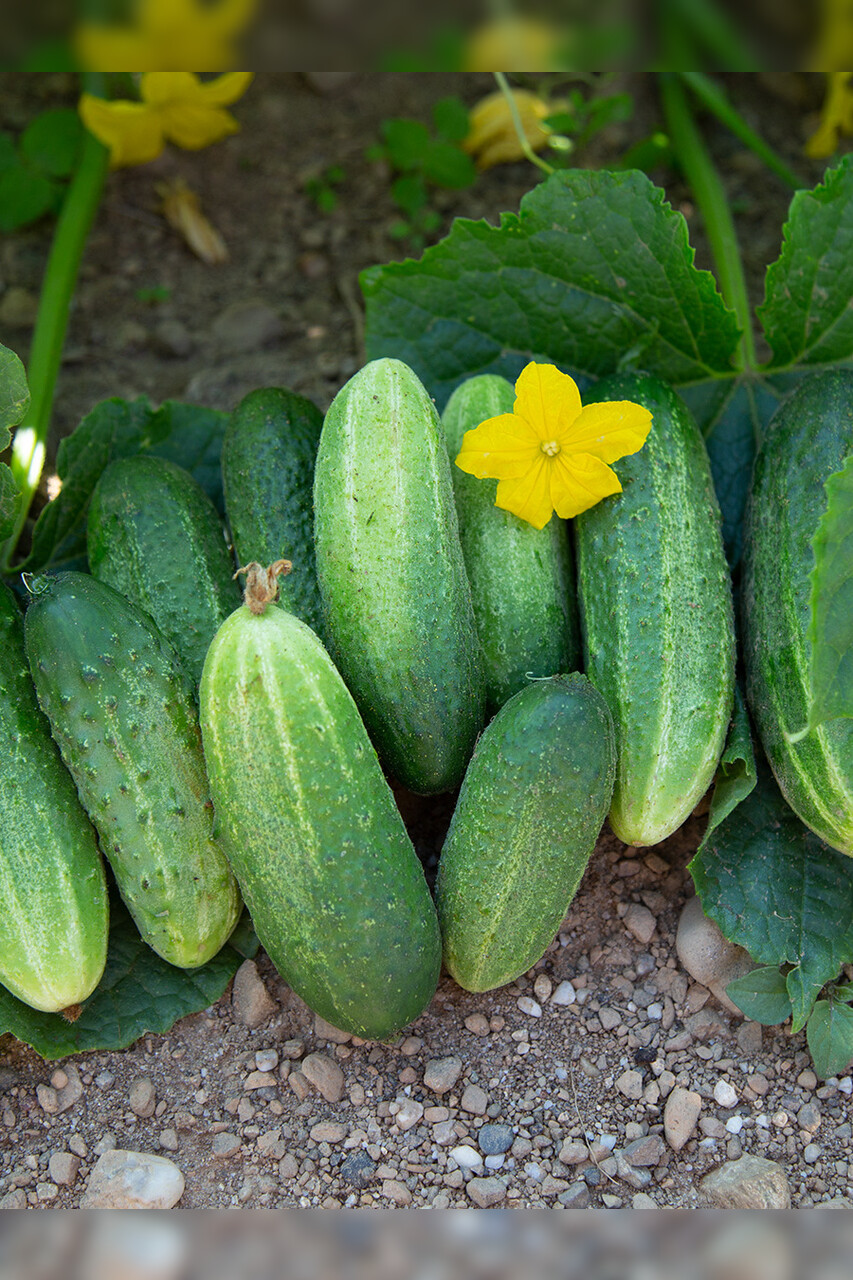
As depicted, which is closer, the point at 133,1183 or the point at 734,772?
the point at 133,1183

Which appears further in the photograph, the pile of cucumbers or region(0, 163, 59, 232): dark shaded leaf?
region(0, 163, 59, 232): dark shaded leaf

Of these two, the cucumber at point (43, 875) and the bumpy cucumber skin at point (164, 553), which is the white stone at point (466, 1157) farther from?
the bumpy cucumber skin at point (164, 553)

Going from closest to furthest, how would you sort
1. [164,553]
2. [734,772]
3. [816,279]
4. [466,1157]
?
[466,1157], [734,772], [164,553], [816,279]

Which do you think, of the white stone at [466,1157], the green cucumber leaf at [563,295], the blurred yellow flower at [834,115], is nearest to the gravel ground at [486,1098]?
the white stone at [466,1157]

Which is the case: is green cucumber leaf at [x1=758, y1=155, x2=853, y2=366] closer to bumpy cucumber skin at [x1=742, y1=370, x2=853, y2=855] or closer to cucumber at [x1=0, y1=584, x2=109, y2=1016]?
bumpy cucumber skin at [x1=742, y1=370, x2=853, y2=855]

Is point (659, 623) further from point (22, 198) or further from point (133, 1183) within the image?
point (22, 198)
